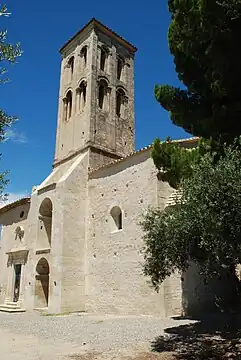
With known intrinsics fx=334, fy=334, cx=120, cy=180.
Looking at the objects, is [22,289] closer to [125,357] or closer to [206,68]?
[125,357]

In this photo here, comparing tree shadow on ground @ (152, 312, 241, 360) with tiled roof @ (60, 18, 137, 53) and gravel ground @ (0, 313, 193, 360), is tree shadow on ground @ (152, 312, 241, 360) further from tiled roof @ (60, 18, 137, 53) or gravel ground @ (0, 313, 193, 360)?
tiled roof @ (60, 18, 137, 53)

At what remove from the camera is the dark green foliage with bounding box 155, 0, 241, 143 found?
7.47 m

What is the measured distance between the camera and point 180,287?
14414 millimetres

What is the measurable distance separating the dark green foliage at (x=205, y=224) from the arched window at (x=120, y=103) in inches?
640

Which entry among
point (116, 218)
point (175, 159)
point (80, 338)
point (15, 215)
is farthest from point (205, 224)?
point (15, 215)

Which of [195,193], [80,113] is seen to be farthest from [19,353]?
[80,113]

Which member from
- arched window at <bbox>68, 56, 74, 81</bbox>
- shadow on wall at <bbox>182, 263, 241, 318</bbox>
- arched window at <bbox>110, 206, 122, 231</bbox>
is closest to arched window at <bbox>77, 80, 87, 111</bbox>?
arched window at <bbox>68, 56, 74, 81</bbox>

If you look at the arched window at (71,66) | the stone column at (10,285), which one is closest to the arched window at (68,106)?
the arched window at (71,66)

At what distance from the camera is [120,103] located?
24.3 metres

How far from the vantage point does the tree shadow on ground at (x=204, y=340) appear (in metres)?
7.87

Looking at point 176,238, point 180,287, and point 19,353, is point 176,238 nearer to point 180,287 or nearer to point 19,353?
point 19,353

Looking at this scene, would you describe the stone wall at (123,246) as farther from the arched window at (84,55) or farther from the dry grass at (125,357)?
the arched window at (84,55)

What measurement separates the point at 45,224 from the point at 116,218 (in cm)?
537

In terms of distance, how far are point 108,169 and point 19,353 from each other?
459 inches
